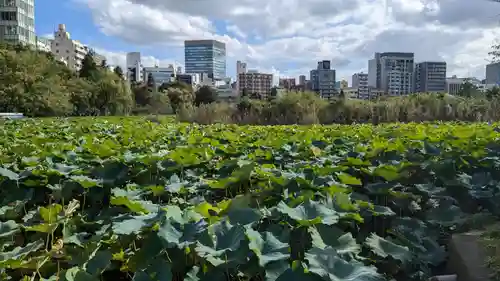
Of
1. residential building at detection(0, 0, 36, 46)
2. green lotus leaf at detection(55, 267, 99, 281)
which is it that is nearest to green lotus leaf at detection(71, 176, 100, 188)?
green lotus leaf at detection(55, 267, 99, 281)

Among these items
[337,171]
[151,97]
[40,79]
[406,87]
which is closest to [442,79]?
[406,87]

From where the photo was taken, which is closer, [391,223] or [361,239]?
[361,239]

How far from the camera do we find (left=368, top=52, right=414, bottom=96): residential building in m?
58.1

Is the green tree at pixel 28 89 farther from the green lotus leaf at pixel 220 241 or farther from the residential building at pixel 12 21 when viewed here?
the green lotus leaf at pixel 220 241

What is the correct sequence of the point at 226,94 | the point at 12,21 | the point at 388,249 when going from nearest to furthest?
the point at 388,249 → the point at 12,21 → the point at 226,94

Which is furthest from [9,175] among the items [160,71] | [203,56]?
[203,56]

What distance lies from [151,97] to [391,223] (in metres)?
50.7

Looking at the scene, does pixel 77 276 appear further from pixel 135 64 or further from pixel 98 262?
pixel 135 64

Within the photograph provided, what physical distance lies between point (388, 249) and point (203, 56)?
14411 cm

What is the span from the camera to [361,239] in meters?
1.97

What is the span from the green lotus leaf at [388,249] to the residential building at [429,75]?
61.7 m

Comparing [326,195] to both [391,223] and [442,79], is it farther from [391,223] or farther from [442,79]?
[442,79]

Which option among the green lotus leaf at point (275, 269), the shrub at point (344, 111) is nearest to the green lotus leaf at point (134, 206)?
the green lotus leaf at point (275, 269)

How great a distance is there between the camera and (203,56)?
468 ft
